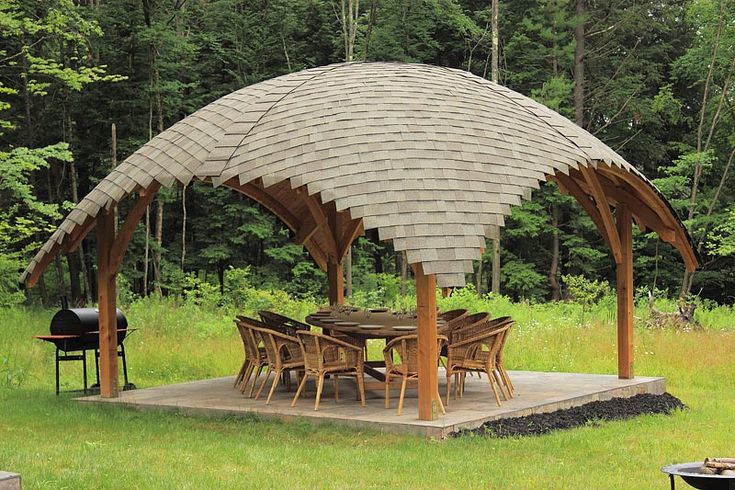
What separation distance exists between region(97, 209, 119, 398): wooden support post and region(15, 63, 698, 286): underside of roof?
302 mm

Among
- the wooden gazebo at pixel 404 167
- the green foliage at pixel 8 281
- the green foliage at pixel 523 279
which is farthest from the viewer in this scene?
the green foliage at pixel 523 279

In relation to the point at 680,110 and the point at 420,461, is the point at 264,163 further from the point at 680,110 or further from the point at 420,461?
the point at 680,110

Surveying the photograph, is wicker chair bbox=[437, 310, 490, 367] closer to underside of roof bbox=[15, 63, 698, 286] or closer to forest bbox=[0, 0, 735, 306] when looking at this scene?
underside of roof bbox=[15, 63, 698, 286]

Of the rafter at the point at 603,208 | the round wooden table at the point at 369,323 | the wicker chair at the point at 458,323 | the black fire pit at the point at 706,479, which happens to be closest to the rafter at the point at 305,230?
the round wooden table at the point at 369,323

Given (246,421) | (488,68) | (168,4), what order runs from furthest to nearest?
(488,68), (168,4), (246,421)

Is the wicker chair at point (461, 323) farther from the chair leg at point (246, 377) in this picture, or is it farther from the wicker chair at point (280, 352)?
the chair leg at point (246, 377)

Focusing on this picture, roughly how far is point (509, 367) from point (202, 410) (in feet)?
20.0

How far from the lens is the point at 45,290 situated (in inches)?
984

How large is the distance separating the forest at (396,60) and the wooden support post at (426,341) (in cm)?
1568

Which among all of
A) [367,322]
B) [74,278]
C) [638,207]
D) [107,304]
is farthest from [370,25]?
[107,304]

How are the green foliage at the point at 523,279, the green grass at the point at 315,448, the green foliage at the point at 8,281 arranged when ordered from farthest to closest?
the green foliage at the point at 523,279, the green foliage at the point at 8,281, the green grass at the point at 315,448

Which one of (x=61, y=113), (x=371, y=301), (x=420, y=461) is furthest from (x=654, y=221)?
(x=61, y=113)

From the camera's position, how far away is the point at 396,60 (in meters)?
28.3

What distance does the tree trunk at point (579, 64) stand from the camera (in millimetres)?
27484
